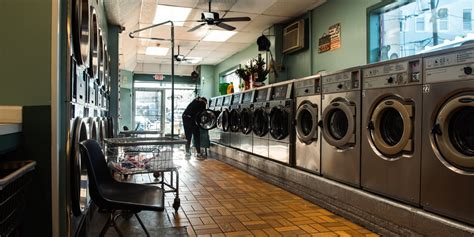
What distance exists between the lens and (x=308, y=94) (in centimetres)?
410

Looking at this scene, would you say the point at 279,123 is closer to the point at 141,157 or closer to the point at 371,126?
the point at 371,126

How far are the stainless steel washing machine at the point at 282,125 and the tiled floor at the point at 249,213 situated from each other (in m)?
0.47

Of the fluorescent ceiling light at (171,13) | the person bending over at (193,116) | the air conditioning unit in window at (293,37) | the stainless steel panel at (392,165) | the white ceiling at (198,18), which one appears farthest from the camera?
the person bending over at (193,116)

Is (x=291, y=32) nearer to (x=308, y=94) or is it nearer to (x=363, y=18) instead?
(x=363, y=18)

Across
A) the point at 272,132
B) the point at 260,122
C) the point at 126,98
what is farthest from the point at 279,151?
the point at 126,98

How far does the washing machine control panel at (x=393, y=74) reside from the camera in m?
2.62

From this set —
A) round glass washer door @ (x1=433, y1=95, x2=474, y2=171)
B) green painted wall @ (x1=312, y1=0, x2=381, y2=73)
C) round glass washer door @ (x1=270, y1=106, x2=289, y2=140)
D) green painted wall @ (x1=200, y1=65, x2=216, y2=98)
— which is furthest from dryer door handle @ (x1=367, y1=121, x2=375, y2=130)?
green painted wall @ (x1=200, y1=65, x2=216, y2=98)

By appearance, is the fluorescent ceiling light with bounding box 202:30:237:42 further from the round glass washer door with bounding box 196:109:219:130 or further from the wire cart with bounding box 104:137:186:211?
the wire cart with bounding box 104:137:186:211

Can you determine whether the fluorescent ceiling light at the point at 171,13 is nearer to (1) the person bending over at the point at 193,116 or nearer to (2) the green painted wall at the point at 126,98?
(1) the person bending over at the point at 193,116

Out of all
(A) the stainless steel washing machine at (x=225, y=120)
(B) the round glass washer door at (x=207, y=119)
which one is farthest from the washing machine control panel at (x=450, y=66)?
(B) the round glass washer door at (x=207, y=119)

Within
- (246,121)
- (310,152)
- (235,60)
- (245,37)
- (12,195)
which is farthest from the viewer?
(235,60)

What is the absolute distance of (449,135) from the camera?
90.0 inches

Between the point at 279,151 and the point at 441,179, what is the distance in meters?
2.57

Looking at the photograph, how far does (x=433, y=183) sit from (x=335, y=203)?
1168 mm
